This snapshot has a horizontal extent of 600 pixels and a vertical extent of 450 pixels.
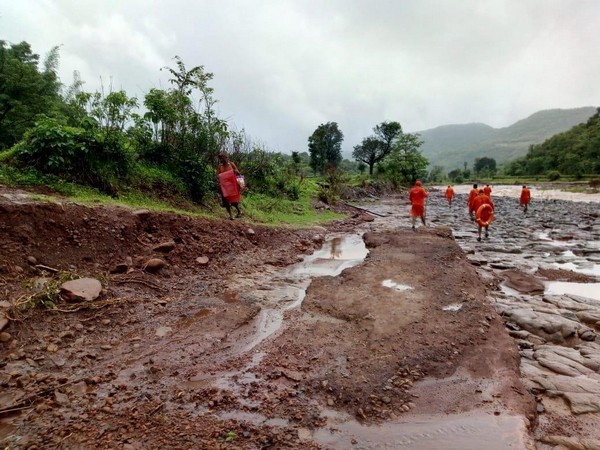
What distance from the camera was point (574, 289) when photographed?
703cm

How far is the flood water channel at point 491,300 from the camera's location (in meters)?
2.81

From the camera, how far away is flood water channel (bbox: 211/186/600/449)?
9.23 ft

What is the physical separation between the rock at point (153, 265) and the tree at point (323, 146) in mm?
39273

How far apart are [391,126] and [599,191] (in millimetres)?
25103

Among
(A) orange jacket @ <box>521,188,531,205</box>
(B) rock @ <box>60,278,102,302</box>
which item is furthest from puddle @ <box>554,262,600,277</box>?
(A) orange jacket @ <box>521,188,531,205</box>

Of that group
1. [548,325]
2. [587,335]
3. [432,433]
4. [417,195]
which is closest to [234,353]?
[432,433]

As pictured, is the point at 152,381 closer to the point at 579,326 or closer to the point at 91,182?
the point at 579,326

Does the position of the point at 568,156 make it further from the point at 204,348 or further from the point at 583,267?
the point at 204,348

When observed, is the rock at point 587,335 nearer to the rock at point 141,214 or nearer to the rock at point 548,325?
the rock at point 548,325

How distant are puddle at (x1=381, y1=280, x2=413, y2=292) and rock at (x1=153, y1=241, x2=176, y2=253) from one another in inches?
162

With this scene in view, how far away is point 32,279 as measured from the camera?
461cm

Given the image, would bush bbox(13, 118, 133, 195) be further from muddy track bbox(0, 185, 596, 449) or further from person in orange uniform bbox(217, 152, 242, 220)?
person in orange uniform bbox(217, 152, 242, 220)

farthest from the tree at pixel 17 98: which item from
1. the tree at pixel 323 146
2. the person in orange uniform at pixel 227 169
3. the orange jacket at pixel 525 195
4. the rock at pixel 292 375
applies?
the tree at pixel 323 146

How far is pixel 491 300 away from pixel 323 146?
41.2m
